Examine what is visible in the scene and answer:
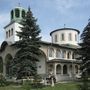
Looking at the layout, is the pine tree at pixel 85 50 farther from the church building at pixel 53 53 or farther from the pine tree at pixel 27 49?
the pine tree at pixel 27 49

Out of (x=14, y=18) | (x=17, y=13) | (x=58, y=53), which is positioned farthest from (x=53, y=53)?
(x=17, y=13)

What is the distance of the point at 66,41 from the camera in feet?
164

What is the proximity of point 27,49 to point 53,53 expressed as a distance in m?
10.9

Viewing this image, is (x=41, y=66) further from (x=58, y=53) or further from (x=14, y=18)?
(x=14, y=18)

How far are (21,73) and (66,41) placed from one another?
20039mm

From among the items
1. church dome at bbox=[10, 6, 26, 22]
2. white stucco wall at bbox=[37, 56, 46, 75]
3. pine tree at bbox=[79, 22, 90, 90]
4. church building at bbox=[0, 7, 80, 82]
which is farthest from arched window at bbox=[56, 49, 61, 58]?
pine tree at bbox=[79, 22, 90, 90]

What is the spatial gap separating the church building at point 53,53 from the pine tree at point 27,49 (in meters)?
4.97

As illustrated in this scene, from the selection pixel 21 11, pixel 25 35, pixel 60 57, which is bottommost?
pixel 60 57

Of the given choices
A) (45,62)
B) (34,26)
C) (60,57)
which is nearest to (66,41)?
(60,57)

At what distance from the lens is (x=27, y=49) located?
105 ft

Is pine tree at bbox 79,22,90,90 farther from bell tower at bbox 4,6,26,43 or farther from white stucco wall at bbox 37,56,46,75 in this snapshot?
bell tower at bbox 4,6,26,43

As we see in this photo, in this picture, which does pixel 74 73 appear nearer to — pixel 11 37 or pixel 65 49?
pixel 65 49

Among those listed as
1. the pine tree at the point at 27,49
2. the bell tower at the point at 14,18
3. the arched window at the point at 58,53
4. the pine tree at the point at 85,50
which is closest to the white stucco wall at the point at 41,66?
the arched window at the point at 58,53

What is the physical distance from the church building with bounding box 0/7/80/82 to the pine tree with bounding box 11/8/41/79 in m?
4.97
